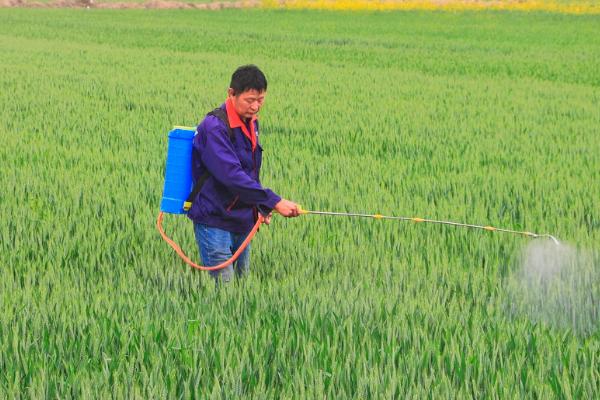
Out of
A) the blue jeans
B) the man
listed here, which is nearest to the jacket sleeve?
the man

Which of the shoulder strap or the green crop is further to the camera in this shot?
the shoulder strap

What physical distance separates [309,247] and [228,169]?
1.35 metres

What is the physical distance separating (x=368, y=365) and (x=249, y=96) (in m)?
1.42

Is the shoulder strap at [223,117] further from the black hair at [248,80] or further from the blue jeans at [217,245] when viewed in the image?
the blue jeans at [217,245]

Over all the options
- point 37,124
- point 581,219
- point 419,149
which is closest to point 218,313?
point 581,219

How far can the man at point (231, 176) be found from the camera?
4.20m

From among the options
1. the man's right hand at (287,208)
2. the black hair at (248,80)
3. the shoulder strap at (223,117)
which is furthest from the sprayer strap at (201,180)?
the man's right hand at (287,208)

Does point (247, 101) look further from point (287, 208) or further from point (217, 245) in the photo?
point (217, 245)

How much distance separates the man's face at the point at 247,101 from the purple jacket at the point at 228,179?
7 centimetres

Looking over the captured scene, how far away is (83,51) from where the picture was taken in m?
22.6

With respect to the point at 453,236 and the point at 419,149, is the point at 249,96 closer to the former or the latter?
the point at 453,236

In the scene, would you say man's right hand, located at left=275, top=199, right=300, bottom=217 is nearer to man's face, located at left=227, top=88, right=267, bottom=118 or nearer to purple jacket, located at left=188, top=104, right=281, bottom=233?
purple jacket, located at left=188, top=104, right=281, bottom=233

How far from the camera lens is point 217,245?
14.6 feet

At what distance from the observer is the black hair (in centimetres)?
414
